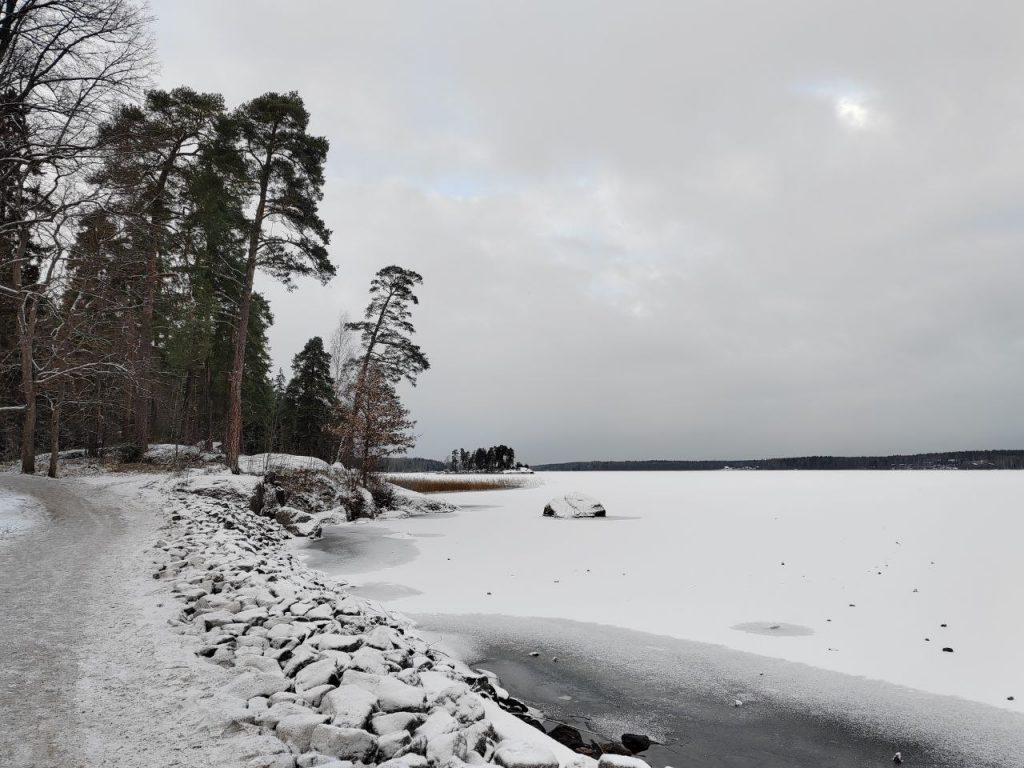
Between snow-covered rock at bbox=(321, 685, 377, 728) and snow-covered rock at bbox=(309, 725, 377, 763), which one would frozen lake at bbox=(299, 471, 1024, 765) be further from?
snow-covered rock at bbox=(309, 725, 377, 763)

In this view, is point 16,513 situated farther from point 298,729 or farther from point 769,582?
point 769,582

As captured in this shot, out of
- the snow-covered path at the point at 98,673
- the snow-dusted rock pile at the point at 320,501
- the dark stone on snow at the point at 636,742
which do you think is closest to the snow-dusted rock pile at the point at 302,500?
the snow-dusted rock pile at the point at 320,501

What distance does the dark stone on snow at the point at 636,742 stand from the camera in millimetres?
3383

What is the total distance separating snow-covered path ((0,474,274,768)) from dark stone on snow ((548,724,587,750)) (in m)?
1.92

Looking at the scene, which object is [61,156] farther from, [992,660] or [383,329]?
[383,329]

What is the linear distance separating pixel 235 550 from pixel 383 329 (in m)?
21.1

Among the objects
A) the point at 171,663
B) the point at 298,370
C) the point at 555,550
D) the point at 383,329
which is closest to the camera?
the point at 171,663

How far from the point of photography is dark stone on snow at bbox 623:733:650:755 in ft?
11.1

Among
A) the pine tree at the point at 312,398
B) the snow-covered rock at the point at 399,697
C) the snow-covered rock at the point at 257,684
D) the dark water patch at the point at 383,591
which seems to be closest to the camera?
the snow-covered rock at the point at 399,697

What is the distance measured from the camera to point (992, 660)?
16.0 ft

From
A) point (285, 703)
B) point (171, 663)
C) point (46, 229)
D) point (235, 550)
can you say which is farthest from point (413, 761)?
point (46, 229)

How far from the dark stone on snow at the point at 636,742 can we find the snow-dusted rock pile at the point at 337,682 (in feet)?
2.64

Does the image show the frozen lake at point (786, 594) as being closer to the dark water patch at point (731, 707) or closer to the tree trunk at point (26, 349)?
the dark water patch at point (731, 707)

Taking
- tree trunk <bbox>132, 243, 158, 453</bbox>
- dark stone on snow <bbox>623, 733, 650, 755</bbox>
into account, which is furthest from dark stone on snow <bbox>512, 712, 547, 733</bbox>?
tree trunk <bbox>132, 243, 158, 453</bbox>
